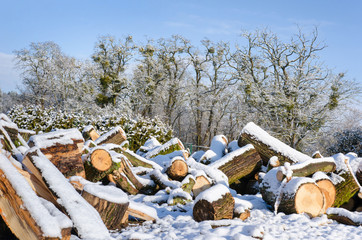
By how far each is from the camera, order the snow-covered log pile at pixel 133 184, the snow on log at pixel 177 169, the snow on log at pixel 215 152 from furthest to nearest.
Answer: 1. the snow on log at pixel 215 152
2. the snow on log at pixel 177 169
3. the snow-covered log pile at pixel 133 184

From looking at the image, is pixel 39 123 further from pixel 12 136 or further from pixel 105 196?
pixel 105 196

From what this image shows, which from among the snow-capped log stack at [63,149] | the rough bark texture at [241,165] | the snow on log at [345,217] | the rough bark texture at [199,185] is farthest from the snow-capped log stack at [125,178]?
the snow on log at [345,217]

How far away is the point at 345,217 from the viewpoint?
148 inches

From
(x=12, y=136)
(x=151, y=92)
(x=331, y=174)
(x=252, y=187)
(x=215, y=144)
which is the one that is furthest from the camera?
(x=151, y=92)

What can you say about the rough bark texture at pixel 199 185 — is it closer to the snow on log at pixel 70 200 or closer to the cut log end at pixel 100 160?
the cut log end at pixel 100 160

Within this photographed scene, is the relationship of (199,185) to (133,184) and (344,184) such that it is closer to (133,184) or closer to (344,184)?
(133,184)

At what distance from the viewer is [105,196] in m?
3.06

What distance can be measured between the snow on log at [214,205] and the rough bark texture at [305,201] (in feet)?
2.64

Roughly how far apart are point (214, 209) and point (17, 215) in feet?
6.57

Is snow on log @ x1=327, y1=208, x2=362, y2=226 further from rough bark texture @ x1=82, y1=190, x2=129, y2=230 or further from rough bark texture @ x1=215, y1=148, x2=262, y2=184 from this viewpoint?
rough bark texture @ x1=82, y1=190, x2=129, y2=230

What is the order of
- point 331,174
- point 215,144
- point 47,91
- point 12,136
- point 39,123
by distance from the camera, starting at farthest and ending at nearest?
point 47,91 < point 39,123 < point 215,144 < point 331,174 < point 12,136

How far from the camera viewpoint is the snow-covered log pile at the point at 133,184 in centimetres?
238

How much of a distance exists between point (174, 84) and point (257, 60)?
29.8ft

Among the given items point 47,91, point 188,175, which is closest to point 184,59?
point 47,91
